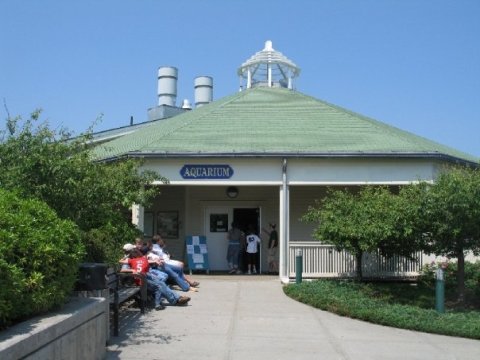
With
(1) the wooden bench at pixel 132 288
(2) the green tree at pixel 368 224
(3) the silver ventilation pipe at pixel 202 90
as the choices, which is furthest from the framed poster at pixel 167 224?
(3) the silver ventilation pipe at pixel 202 90

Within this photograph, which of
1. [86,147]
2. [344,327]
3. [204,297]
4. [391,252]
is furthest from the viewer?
[391,252]

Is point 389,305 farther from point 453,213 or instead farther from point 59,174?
point 59,174

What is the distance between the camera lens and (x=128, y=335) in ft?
29.2

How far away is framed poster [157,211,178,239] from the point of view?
20.4 m

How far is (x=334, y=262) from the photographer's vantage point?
634 inches

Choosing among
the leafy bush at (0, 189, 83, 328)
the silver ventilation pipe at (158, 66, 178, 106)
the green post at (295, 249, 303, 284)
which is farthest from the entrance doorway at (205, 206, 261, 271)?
the silver ventilation pipe at (158, 66, 178, 106)

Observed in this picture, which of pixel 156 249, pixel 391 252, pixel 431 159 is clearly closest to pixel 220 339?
pixel 156 249

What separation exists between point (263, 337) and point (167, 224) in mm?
11689

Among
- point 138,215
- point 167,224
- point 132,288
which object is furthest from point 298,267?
point 167,224

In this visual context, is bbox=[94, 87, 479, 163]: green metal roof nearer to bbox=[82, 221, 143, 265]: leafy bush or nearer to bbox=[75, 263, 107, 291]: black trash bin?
bbox=[82, 221, 143, 265]: leafy bush

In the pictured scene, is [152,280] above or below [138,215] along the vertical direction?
below

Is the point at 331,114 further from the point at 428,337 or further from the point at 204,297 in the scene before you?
the point at 428,337

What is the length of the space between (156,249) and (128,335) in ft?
17.0

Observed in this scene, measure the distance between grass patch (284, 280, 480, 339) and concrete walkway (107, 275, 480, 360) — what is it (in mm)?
215
